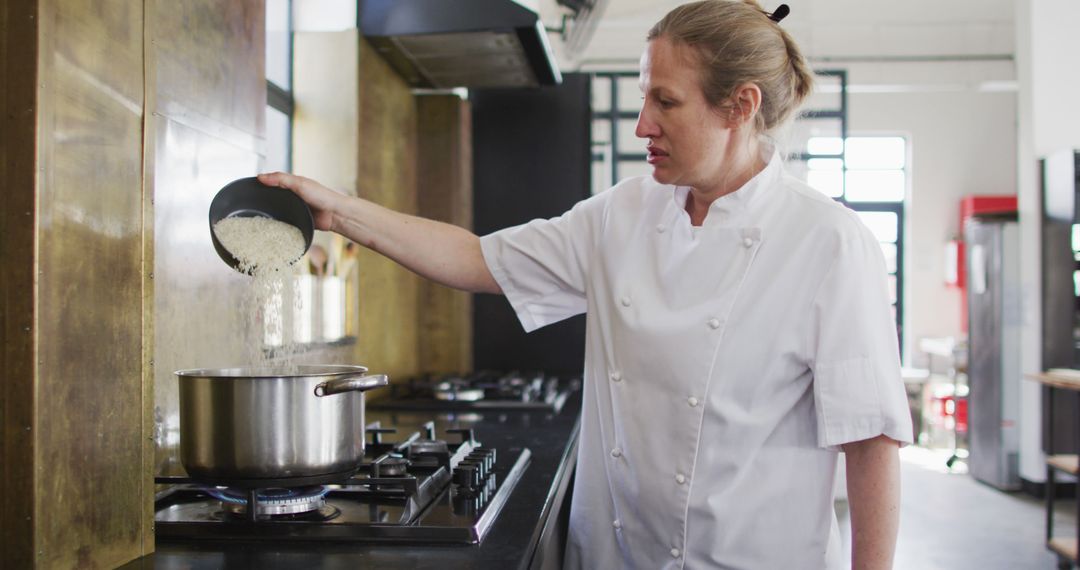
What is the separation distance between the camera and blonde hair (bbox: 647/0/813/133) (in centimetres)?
120

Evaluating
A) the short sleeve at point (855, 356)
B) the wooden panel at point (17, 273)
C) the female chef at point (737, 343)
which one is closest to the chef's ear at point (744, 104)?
the female chef at point (737, 343)

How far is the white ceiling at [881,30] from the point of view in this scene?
6918mm

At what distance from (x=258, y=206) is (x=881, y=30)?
23.3ft

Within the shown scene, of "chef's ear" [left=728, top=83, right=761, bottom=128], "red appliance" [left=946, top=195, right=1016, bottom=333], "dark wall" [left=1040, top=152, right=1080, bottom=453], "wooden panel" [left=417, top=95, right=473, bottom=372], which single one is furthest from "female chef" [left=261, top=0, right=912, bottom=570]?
"red appliance" [left=946, top=195, right=1016, bottom=333]

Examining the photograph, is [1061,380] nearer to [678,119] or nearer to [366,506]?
[678,119]

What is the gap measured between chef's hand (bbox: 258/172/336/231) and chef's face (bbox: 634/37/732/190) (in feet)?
1.51

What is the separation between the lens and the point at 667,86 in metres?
1.21

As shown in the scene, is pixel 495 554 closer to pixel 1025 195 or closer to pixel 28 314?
pixel 28 314

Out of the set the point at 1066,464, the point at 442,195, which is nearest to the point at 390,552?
the point at 442,195

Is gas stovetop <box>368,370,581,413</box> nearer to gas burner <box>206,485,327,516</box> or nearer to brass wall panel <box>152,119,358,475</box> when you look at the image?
brass wall panel <box>152,119,358,475</box>

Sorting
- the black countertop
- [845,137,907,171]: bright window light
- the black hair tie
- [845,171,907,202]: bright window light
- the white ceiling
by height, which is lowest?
the black countertop

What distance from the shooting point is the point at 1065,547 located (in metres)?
3.27

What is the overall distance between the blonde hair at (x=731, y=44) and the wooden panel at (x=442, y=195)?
77.3 inches

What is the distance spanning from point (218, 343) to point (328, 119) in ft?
3.42
